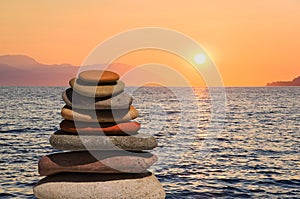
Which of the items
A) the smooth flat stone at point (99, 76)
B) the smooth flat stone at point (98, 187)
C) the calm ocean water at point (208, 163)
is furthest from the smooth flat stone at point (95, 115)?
the calm ocean water at point (208, 163)

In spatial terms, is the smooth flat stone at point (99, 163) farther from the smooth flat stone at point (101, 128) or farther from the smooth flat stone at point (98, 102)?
the smooth flat stone at point (98, 102)

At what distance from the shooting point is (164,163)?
3006cm

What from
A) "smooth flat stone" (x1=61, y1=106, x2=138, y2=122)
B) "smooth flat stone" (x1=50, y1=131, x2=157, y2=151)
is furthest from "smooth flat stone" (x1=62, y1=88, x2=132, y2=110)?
"smooth flat stone" (x1=50, y1=131, x2=157, y2=151)

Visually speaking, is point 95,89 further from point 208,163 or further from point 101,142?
point 208,163

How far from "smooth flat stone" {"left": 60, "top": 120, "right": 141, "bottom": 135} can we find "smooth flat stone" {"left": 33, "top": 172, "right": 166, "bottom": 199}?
0.91m

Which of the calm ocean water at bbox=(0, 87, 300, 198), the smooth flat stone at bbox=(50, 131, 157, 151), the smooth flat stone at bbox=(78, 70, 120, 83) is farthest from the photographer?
the calm ocean water at bbox=(0, 87, 300, 198)

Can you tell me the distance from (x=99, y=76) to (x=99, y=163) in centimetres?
170

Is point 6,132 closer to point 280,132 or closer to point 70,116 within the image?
point 280,132

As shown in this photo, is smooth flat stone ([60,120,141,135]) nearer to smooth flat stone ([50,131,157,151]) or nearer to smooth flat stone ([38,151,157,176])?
smooth flat stone ([50,131,157,151])

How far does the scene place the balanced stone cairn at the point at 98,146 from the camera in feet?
32.0

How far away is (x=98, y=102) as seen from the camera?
9.73m

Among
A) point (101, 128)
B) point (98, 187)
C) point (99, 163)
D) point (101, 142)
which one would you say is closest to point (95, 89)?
point (101, 128)

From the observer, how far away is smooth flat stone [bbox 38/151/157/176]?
9.88 m

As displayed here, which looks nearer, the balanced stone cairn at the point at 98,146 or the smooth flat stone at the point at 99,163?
the balanced stone cairn at the point at 98,146
